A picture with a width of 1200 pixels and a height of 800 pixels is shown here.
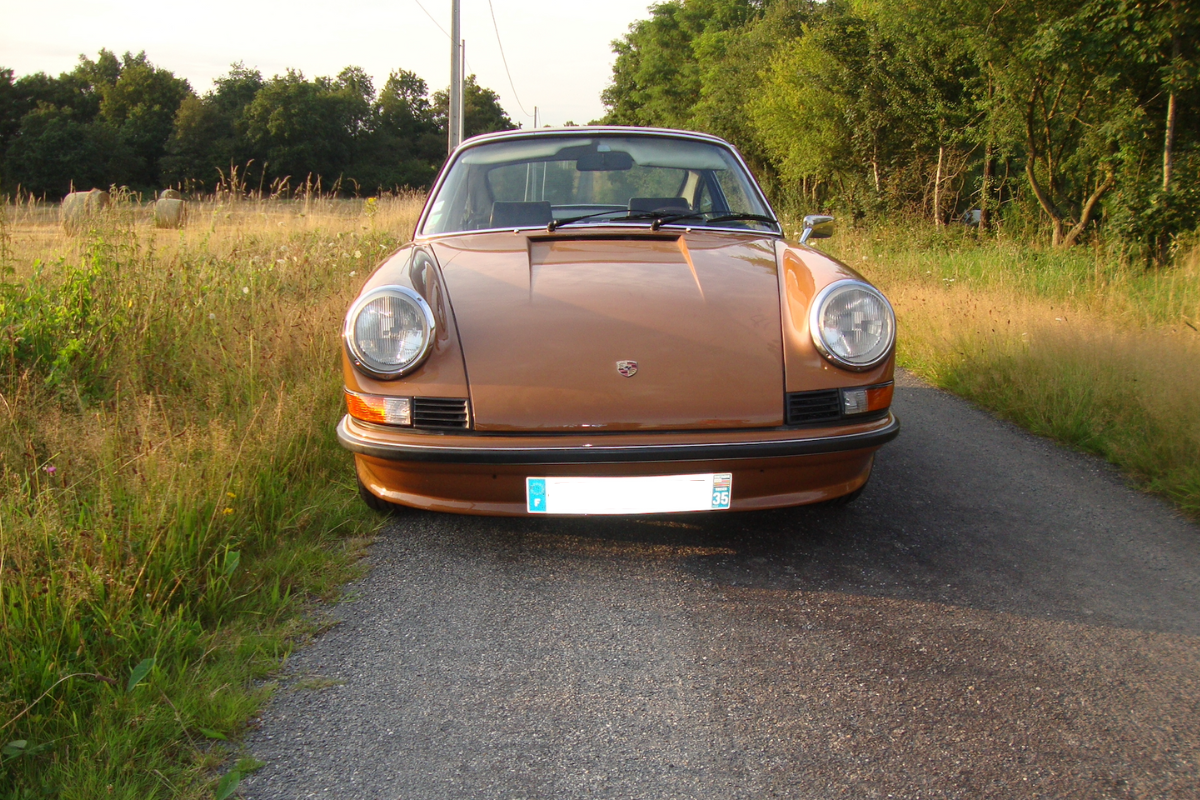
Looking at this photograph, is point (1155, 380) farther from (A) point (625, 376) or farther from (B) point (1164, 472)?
(A) point (625, 376)

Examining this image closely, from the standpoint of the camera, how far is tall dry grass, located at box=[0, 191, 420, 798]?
1.81 meters

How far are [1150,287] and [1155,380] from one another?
3.45 meters

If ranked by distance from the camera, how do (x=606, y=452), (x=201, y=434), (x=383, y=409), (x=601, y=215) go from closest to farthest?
(x=606, y=452) → (x=383, y=409) → (x=201, y=434) → (x=601, y=215)

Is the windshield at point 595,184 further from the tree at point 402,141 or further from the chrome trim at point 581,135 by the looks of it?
the tree at point 402,141

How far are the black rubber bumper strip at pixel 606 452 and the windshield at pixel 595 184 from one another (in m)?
1.43

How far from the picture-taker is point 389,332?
2596 mm

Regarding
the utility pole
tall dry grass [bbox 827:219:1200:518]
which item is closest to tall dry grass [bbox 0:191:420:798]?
tall dry grass [bbox 827:219:1200:518]

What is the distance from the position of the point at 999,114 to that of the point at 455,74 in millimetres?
11337

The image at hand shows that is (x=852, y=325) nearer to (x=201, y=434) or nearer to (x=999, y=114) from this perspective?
(x=201, y=434)

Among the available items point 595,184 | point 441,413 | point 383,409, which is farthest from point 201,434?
point 595,184

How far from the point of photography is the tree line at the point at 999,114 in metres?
9.11

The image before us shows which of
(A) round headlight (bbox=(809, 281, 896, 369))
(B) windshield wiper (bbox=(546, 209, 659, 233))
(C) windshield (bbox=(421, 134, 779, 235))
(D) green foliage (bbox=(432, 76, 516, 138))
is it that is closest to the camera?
(A) round headlight (bbox=(809, 281, 896, 369))

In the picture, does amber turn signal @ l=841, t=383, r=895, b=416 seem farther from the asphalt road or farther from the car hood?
the asphalt road

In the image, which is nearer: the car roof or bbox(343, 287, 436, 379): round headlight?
bbox(343, 287, 436, 379): round headlight
